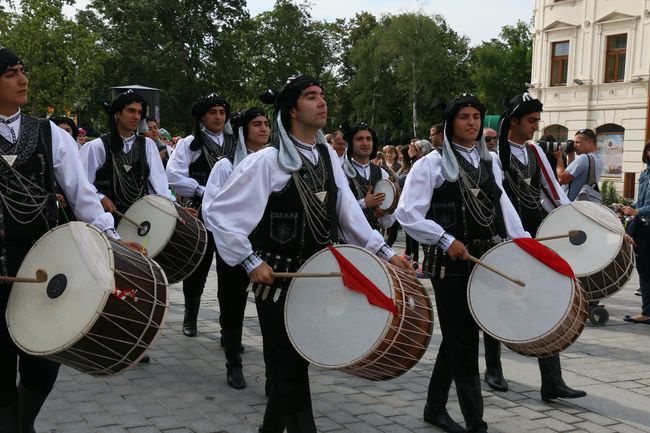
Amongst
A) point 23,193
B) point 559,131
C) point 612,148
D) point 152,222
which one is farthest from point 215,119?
point 559,131

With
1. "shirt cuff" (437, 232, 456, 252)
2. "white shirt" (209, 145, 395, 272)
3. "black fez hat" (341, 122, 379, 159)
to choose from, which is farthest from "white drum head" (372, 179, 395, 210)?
"white shirt" (209, 145, 395, 272)

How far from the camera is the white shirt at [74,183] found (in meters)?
3.70

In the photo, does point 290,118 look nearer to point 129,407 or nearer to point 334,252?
point 334,252

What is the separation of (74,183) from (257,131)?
2496mm

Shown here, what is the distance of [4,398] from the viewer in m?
3.45

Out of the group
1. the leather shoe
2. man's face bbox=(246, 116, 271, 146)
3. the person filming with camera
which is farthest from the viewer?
the person filming with camera

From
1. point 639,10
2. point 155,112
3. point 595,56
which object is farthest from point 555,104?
A: point 155,112

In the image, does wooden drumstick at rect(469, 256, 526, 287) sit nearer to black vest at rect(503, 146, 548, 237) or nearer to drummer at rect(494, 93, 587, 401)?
drummer at rect(494, 93, 587, 401)

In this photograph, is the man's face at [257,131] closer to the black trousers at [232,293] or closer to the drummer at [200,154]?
the drummer at [200,154]

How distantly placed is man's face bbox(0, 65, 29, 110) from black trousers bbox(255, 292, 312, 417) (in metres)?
1.52

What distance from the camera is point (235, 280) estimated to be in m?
5.64

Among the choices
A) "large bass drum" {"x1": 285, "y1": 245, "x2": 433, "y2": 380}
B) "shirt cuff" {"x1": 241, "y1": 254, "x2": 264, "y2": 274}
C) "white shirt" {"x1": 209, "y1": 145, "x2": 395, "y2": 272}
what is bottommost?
"large bass drum" {"x1": 285, "y1": 245, "x2": 433, "y2": 380}

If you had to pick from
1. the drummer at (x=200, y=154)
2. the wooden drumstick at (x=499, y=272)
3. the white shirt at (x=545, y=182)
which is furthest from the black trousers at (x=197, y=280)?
the wooden drumstick at (x=499, y=272)

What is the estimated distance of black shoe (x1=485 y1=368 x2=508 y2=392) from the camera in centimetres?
541
